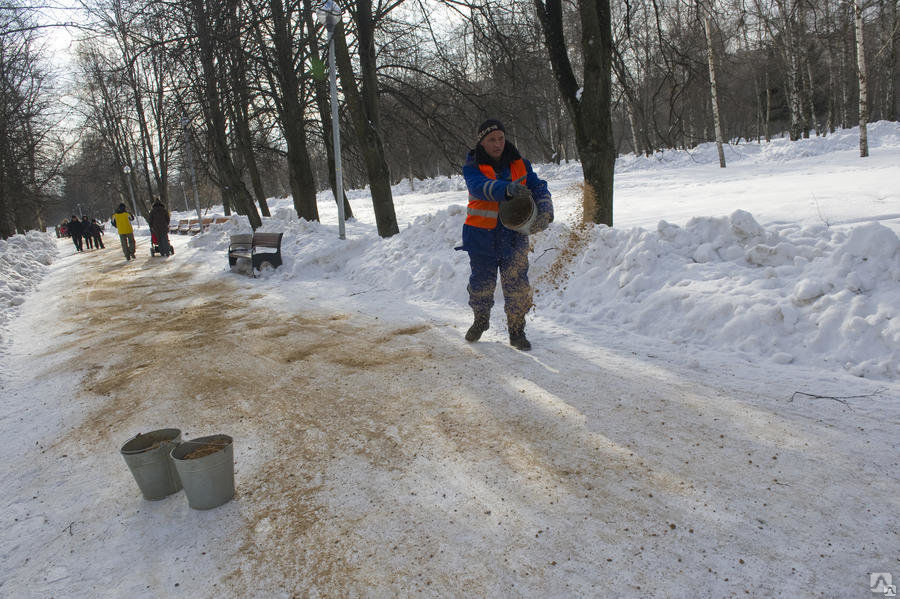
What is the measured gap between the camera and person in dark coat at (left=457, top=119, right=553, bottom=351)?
4.07m

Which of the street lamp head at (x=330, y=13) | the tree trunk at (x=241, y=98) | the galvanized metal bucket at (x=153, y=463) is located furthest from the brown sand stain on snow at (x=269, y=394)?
the street lamp head at (x=330, y=13)

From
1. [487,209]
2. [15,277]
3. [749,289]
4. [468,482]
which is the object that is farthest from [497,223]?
[15,277]

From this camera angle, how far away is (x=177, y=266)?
13.2 meters

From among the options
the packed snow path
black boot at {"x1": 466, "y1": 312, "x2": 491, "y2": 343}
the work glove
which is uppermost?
the work glove

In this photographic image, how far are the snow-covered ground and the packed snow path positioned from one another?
0.01m

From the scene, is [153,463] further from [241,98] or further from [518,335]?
[241,98]

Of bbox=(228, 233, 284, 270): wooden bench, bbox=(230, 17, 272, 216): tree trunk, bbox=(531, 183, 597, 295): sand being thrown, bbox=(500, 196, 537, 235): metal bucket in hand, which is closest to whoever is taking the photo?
bbox=(500, 196, 537, 235): metal bucket in hand

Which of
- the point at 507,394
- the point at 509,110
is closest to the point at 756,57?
the point at 509,110

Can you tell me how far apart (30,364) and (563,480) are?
19.0 feet

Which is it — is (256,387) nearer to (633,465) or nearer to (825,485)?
(633,465)

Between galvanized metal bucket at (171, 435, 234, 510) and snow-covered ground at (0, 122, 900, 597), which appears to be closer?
snow-covered ground at (0, 122, 900, 597)

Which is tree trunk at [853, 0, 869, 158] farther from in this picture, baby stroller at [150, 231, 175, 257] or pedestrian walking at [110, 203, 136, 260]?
pedestrian walking at [110, 203, 136, 260]

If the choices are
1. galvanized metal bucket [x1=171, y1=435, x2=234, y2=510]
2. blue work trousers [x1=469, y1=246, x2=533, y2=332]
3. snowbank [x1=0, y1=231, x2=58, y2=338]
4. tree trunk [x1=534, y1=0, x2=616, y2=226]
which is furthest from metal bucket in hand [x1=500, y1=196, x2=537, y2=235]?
snowbank [x1=0, y1=231, x2=58, y2=338]

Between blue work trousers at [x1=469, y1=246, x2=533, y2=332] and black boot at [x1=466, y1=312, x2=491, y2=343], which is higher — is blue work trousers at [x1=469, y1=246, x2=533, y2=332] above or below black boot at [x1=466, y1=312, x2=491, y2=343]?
above
